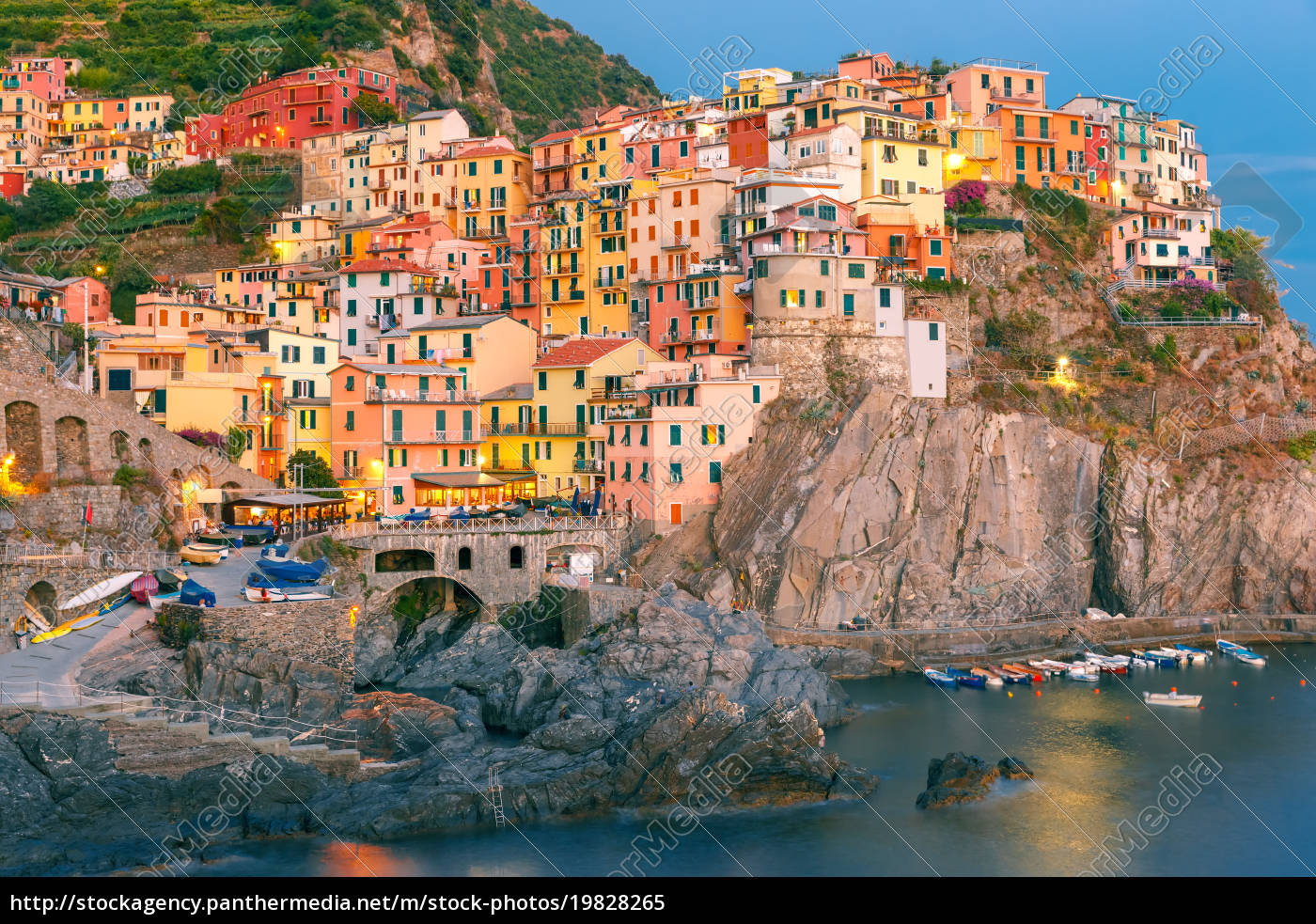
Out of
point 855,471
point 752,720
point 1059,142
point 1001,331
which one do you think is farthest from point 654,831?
point 1059,142

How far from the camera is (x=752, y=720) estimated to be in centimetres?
3691

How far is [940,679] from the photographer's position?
5009cm

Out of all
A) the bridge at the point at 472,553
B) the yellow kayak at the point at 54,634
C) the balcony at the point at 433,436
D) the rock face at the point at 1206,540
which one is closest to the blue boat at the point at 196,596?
the yellow kayak at the point at 54,634

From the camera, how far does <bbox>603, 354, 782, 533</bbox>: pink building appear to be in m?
55.7

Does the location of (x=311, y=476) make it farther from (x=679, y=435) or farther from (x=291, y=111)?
(x=291, y=111)

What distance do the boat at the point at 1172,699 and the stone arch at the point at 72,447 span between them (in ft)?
125

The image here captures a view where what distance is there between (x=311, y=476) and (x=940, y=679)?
26154mm

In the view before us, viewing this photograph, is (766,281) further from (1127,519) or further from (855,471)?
(1127,519)

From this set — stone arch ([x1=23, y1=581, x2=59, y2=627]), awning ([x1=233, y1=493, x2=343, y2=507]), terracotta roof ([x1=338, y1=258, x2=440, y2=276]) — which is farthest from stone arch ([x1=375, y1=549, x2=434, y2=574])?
terracotta roof ([x1=338, y1=258, x2=440, y2=276])

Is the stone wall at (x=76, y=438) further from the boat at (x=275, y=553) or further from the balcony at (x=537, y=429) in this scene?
the balcony at (x=537, y=429)

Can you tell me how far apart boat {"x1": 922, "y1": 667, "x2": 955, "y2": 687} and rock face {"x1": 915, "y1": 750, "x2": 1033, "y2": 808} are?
11.9m

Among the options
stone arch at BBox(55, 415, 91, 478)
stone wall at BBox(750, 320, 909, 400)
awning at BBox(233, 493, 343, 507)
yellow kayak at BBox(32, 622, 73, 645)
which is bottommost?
yellow kayak at BBox(32, 622, 73, 645)

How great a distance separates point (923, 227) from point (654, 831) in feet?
131

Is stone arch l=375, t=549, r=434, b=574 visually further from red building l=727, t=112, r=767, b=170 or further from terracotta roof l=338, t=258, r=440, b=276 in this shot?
red building l=727, t=112, r=767, b=170
